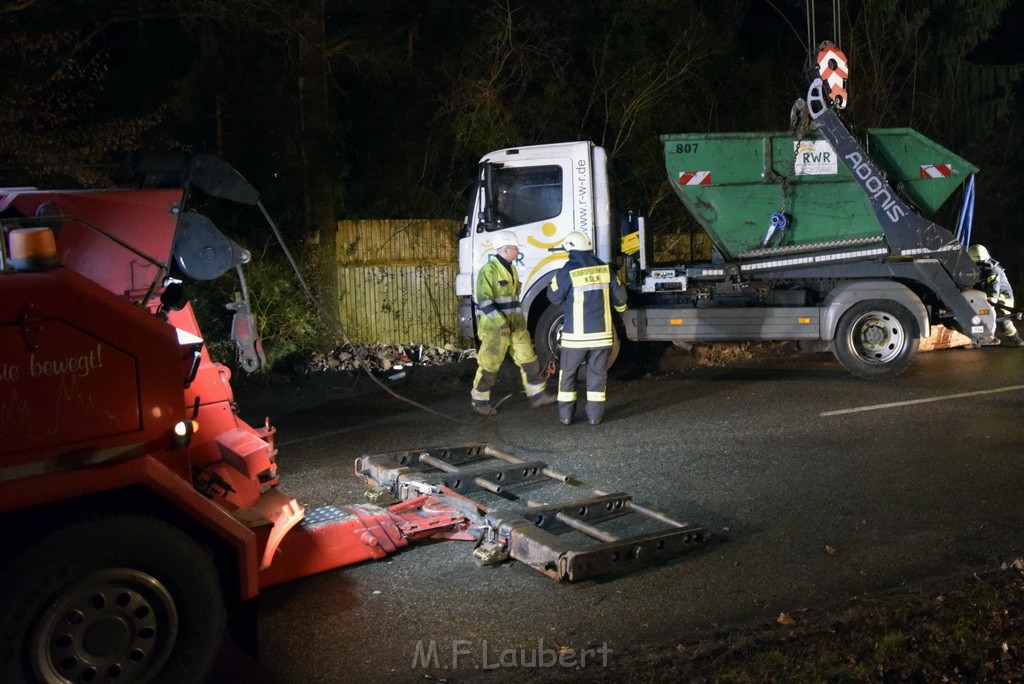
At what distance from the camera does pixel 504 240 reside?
9.77m

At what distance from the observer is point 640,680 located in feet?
13.5

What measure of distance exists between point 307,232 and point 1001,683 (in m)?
11.8

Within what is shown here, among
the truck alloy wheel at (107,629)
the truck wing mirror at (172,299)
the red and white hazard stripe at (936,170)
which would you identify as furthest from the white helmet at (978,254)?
the truck alloy wheel at (107,629)

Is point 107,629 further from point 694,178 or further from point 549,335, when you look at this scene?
point 694,178

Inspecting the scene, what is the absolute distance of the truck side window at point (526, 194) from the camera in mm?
11039

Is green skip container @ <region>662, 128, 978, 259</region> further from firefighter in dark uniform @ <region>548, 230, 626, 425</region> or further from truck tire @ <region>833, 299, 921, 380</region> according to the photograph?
firefighter in dark uniform @ <region>548, 230, 626, 425</region>

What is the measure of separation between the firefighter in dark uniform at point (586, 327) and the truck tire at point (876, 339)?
3319mm

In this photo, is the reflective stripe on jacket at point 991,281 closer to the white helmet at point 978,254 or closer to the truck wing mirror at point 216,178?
the white helmet at point 978,254

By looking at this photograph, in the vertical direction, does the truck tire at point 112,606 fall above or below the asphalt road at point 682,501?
above

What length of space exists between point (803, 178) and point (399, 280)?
241 inches

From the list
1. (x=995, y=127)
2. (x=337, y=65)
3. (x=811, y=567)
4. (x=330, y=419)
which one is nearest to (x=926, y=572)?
(x=811, y=567)

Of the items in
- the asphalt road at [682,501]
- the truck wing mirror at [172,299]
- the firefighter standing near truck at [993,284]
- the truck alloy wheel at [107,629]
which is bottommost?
the asphalt road at [682,501]

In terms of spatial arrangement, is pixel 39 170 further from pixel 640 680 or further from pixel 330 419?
pixel 640 680

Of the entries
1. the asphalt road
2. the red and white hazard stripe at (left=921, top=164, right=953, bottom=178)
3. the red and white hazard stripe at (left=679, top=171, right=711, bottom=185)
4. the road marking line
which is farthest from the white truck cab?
the red and white hazard stripe at (left=921, top=164, right=953, bottom=178)
